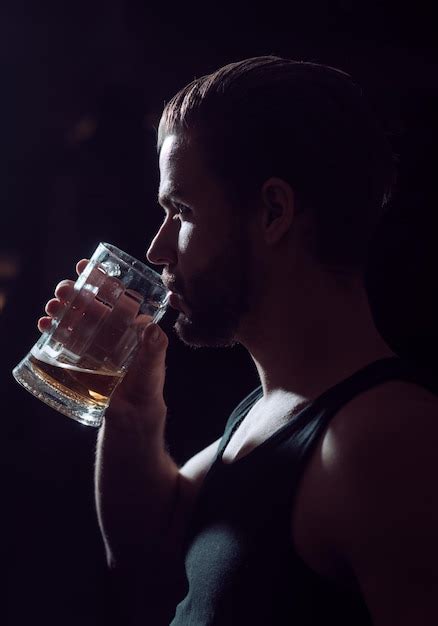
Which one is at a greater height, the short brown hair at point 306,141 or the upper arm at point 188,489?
the short brown hair at point 306,141

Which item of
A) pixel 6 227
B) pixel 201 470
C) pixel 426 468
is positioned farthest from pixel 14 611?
pixel 426 468

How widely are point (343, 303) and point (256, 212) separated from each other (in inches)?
7.8

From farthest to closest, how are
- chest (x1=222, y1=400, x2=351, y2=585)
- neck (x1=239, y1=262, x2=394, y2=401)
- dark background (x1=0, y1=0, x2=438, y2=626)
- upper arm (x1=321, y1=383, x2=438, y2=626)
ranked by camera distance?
dark background (x1=0, y1=0, x2=438, y2=626) → neck (x1=239, y1=262, x2=394, y2=401) → chest (x1=222, y1=400, x2=351, y2=585) → upper arm (x1=321, y1=383, x2=438, y2=626)

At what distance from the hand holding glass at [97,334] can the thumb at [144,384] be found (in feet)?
0.42

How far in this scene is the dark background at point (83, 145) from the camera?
179cm

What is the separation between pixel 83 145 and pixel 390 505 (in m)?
1.31

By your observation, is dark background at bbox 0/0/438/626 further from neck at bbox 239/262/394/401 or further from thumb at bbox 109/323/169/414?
neck at bbox 239/262/394/401

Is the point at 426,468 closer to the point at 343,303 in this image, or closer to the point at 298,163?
the point at 343,303

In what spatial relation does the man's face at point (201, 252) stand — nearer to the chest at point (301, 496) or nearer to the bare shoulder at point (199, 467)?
the chest at point (301, 496)

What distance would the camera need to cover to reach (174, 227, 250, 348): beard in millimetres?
1148

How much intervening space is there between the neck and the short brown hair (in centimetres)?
5

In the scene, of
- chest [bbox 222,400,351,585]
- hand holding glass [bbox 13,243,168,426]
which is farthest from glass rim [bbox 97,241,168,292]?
chest [bbox 222,400,351,585]

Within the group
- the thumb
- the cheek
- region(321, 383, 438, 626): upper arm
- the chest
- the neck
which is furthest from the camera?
the thumb

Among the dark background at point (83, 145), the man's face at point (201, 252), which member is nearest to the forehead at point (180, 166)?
the man's face at point (201, 252)
